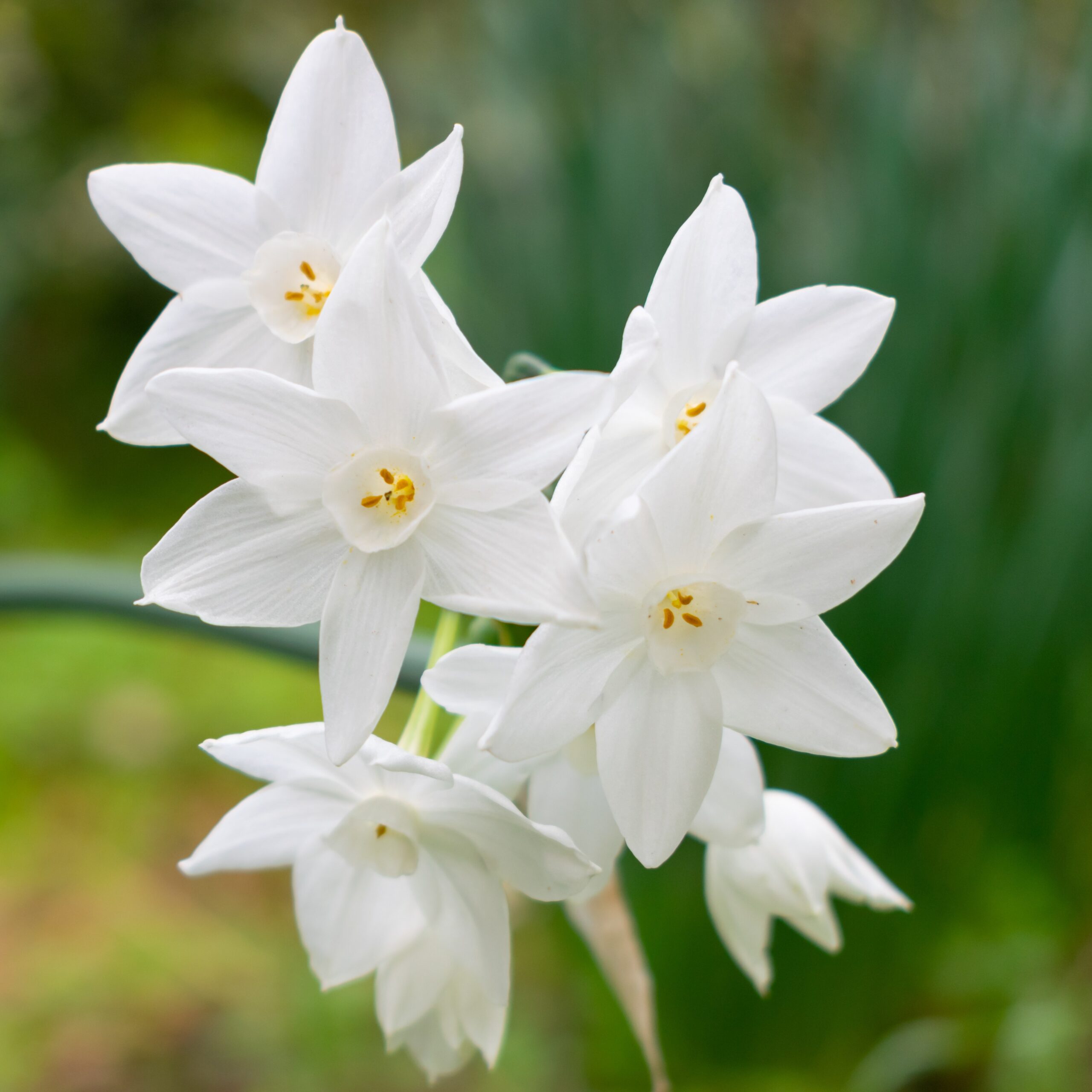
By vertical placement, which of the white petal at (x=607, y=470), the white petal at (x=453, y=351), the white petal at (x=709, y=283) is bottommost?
the white petal at (x=607, y=470)

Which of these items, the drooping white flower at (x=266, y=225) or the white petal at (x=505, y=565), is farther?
the drooping white flower at (x=266, y=225)

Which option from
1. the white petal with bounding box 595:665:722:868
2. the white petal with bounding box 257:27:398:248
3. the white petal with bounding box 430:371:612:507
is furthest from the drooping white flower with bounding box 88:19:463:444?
the white petal with bounding box 595:665:722:868

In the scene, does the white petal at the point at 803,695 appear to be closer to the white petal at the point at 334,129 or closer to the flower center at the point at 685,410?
the flower center at the point at 685,410

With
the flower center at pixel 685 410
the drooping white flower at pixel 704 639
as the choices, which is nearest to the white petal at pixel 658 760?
the drooping white flower at pixel 704 639

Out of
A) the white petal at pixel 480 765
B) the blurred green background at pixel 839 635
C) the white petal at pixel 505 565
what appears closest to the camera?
the white petal at pixel 505 565

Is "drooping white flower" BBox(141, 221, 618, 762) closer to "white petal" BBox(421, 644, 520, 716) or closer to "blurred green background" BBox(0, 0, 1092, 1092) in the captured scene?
"white petal" BBox(421, 644, 520, 716)

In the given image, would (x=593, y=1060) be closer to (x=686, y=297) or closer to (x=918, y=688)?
(x=918, y=688)

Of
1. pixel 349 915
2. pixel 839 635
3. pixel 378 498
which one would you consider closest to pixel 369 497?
pixel 378 498
